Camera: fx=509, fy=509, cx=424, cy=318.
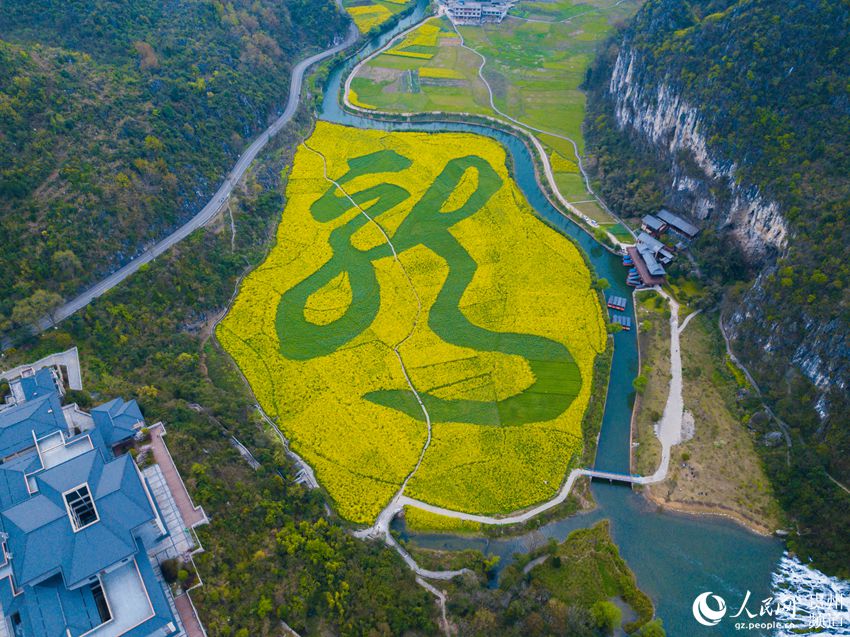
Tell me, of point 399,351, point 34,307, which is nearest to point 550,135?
point 399,351

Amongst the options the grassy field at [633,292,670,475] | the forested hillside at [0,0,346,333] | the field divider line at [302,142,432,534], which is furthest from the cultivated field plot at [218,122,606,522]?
the forested hillside at [0,0,346,333]

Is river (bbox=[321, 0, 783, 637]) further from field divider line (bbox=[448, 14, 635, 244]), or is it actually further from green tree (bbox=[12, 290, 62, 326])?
green tree (bbox=[12, 290, 62, 326])

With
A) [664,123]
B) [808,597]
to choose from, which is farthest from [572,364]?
[664,123]

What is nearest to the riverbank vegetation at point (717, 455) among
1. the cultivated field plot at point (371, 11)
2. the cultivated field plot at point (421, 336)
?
the cultivated field plot at point (421, 336)

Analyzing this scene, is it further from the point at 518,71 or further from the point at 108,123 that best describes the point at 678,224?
the point at 108,123

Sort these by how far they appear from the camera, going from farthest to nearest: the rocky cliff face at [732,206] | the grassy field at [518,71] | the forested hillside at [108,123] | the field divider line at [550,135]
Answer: the grassy field at [518,71] → the field divider line at [550,135] → the forested hillside at [108,123] → the rocky cliff face at [732,206]

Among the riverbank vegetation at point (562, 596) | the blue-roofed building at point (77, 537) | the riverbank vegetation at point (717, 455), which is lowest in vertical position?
the riverbank vegetation at point (562, 596)

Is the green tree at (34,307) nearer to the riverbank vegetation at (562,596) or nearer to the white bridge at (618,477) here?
the riverbank vegetation at (562,596)

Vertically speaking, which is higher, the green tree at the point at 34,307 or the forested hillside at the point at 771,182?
the forested hillside at the point at 771,182
